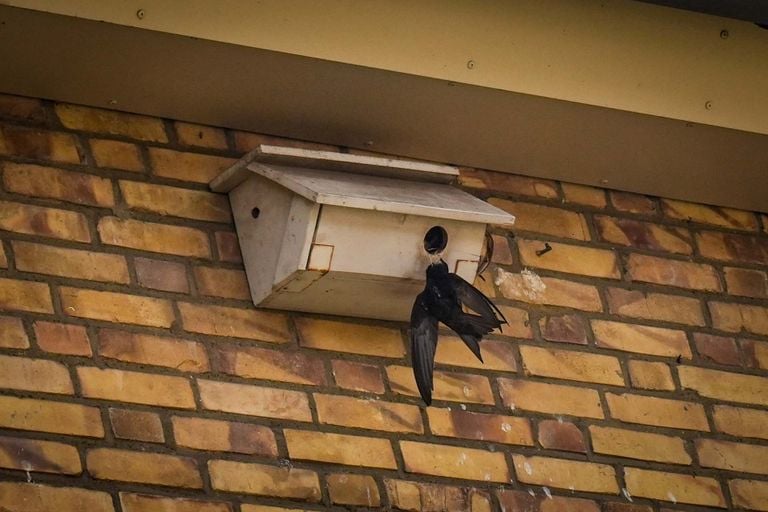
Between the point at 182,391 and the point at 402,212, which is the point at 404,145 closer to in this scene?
the point at 402,212

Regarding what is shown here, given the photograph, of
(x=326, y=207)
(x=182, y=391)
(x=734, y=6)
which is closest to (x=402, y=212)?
(x=326, y=207)

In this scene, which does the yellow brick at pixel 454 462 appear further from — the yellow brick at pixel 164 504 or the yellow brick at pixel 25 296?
the yellow brick at pixel 25 296

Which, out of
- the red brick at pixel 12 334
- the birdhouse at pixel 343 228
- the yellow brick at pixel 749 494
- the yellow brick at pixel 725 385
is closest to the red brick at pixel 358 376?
the birdhouse at pixel 343 228

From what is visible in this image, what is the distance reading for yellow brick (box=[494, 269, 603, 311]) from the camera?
135 inches

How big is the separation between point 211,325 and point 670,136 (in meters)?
1.09

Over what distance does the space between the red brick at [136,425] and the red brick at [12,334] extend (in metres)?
0.22

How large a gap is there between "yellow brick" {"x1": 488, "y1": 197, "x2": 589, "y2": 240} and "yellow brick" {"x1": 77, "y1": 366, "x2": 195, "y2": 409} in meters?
0.89

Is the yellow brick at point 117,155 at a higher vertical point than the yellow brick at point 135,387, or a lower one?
higher

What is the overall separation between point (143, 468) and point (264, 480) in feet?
0.82

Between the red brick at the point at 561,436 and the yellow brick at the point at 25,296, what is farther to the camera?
the red brick at the point at 561,436

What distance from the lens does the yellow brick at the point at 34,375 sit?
9.48 feet

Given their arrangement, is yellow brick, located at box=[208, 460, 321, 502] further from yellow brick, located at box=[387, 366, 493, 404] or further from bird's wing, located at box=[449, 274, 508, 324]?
bird's wing, located at box=[449, 274, 508, 324]

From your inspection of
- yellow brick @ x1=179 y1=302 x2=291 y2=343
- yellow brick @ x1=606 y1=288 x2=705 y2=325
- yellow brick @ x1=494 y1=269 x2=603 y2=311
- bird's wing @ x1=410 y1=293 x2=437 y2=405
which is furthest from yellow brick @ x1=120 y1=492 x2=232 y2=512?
yellow brick @ x1=606 y1=288 x2=705 y2=325

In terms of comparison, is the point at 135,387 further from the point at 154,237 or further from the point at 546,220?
the point at 546,220
